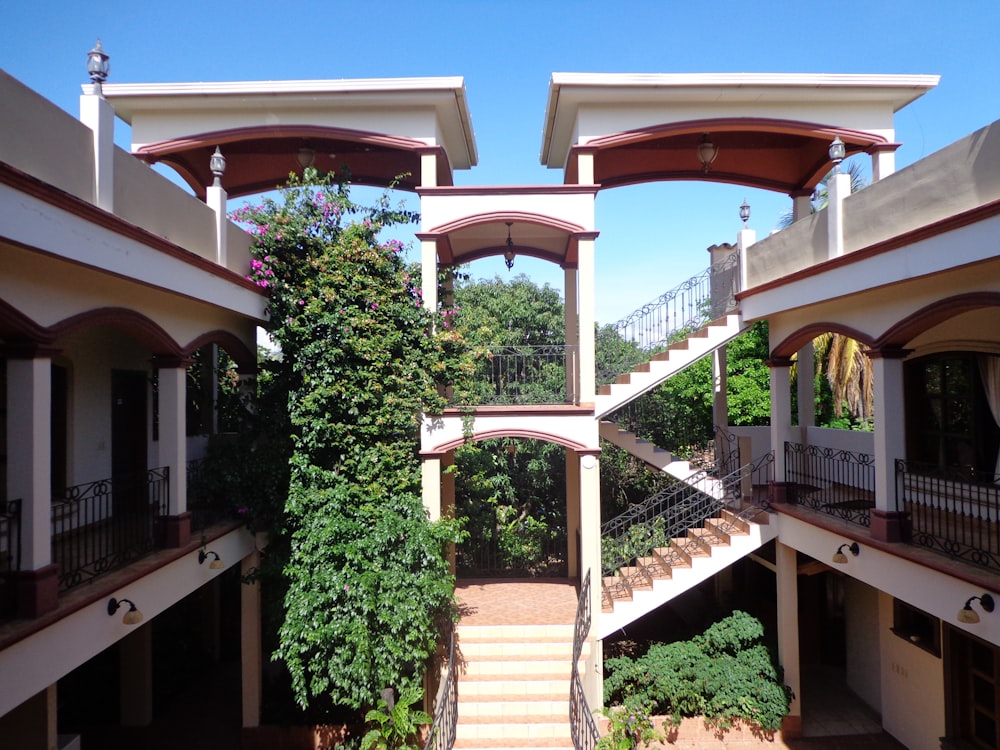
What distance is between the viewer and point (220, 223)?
8906mm

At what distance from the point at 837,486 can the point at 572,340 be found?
19.1ft

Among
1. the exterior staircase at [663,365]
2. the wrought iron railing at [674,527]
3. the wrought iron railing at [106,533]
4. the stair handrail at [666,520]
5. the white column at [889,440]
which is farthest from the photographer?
the stair handrail at [666,520]

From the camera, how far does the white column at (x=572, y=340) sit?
1141 centimetres

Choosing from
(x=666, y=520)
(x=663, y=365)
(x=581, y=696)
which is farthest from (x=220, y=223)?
(x=666, y=520)

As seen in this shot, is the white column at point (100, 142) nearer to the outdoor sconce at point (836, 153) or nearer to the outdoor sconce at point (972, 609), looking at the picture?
the outdoor sconce at point (836, 153)

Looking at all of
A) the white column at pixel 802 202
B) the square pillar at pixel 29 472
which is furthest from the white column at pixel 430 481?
the white column at pixel 802 202

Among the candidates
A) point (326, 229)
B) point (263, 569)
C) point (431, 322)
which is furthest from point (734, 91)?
point (263, 569)

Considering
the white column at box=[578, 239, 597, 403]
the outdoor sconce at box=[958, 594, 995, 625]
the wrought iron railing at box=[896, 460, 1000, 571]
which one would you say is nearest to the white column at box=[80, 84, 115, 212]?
the white column at box=[578, 239, 597, 403]

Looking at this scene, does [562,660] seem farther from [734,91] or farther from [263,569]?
[734,91]

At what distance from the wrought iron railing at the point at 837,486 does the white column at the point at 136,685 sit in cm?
1102

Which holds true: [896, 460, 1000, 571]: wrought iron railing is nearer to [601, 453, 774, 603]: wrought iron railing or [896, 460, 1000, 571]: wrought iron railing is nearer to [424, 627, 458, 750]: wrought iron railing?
[601, 453, 774, 603]: wrought iron railing

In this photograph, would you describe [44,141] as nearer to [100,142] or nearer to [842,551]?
[100,142]

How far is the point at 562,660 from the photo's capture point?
10.1 meters

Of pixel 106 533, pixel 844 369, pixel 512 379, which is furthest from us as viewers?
pixel 844 369
